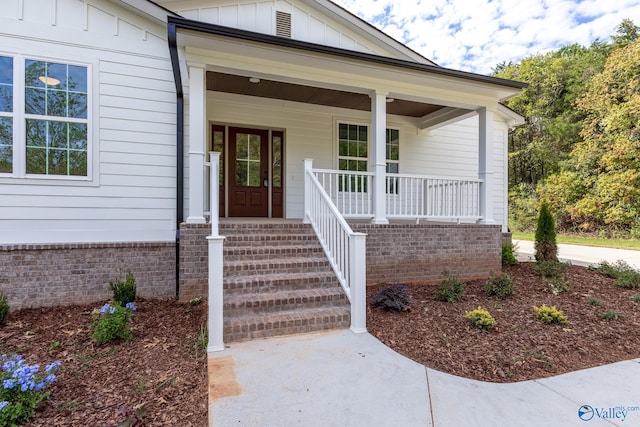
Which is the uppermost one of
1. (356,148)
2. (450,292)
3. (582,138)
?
(582,138)

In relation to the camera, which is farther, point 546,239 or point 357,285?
point 546,239

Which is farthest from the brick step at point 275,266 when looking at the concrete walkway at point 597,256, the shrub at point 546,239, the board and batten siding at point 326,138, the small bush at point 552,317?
the concrete walkway at point 597,256

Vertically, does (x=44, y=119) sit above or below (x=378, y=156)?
above

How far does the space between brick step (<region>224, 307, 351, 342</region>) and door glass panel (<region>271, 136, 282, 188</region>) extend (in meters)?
4.21

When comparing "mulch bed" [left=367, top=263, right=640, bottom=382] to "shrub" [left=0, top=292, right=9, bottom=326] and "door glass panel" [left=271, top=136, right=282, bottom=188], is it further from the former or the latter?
"shrub" [left=0, top=292, right=9, bottom=326]

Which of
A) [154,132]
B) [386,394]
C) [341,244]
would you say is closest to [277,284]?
[341,244]

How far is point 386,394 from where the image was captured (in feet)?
8.48

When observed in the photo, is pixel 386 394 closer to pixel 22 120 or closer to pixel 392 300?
pixel 392 300

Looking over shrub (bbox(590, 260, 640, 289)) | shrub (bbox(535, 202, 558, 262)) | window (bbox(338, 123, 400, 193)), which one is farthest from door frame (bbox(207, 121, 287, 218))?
shrub (bbox(590, 260, 640, 289))

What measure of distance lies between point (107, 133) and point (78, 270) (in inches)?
83.4

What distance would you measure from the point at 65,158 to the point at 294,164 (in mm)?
4150

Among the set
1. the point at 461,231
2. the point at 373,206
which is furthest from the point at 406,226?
the point at 461,231

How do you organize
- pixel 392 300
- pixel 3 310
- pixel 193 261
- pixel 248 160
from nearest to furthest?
pixel 3 310 < pixel 392 300 < pixel 193 261 < pixel 248 160

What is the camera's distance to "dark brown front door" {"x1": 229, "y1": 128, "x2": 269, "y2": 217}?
24.5ft
